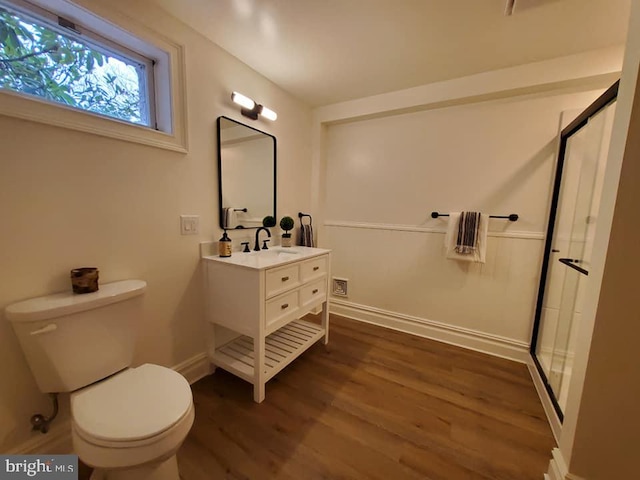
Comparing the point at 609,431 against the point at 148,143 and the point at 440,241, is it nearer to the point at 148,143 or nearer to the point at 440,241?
the point at 440,241

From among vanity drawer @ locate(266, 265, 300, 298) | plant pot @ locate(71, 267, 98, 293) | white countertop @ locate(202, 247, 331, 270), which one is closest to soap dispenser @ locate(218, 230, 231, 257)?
white countertop @ locate(202, 247, 331, 270)

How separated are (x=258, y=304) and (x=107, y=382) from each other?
708 mm

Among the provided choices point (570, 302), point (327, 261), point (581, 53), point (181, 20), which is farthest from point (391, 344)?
point (181, 20)

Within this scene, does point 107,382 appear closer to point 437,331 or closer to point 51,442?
point 51,442

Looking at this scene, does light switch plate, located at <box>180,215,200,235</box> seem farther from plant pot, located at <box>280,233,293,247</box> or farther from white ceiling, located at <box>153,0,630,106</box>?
white ceiling, located at <box>153,0,630,106</box>

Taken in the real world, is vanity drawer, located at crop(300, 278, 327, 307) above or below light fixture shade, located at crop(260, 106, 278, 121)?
below

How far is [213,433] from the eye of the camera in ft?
4.30

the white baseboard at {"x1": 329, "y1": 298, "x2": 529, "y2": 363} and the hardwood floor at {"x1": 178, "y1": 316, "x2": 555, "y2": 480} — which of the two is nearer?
the hardwood floor at {"x1": 178, "y1": 316, "x2": 555, "y2": 480}

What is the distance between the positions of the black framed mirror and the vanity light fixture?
4.0 inches

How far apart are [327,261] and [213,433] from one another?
1310mm

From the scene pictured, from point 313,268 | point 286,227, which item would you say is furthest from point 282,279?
point 286,227

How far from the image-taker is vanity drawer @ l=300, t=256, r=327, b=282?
183 centimetres

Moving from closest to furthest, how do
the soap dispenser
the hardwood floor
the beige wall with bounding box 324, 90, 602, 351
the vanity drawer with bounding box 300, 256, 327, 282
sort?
the hardwood floor, the soap dispenser, the vanity drawer with bounding box 300, 256, 327, 282, the beige wall with bounding box 324, 90, 602, 351

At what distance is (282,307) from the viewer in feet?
5.38
